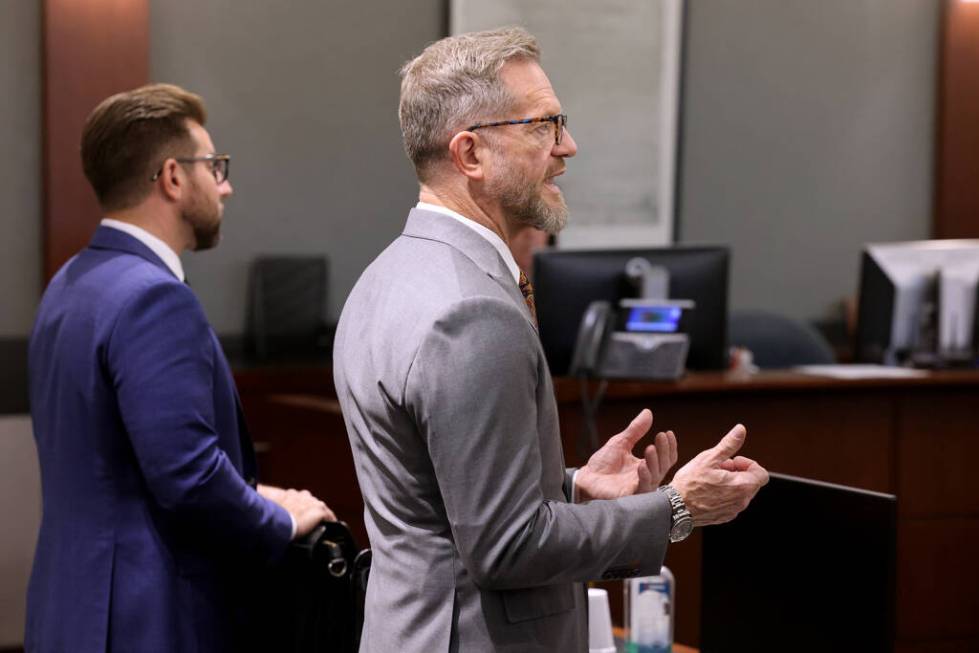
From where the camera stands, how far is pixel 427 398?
1366 mm

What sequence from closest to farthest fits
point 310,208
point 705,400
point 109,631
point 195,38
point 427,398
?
point 427,398, point 109,631, point 705,400, point 195,38, point 310,208

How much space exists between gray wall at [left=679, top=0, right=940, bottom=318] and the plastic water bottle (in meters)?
3.82

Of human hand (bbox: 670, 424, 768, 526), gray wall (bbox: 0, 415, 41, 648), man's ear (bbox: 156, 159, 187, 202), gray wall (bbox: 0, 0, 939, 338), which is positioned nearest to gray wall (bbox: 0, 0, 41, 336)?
gray wall (bbox: 0, 0, 939, 338)

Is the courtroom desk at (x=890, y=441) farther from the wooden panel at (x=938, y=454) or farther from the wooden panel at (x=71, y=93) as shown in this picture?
the wooden panel at (x=71, y=93)

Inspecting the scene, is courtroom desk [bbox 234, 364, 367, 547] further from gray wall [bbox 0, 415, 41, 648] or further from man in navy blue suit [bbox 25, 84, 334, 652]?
man in navy blue suit [bbox 25, 84, 334, 652]

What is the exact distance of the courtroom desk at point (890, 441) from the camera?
356 centimetres

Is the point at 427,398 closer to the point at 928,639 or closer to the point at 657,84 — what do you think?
the point at 928,639

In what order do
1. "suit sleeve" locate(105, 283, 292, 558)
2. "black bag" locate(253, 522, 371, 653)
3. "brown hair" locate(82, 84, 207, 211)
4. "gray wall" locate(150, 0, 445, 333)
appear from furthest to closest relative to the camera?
"gray wall" locate(150, 0, 445, 333), "brown hair" locate(82, 84, 207, 211), "black bag" locate(253, 522, 371, 653), "suit sleeve" locate(105, 283, 292, 558)

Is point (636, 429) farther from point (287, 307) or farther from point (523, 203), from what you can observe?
point (287, 307)

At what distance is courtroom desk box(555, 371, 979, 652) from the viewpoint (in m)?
3.56

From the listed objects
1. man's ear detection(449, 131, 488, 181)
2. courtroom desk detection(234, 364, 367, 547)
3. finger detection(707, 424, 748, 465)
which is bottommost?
courtroom desk detection(234, 364, 367, 547)

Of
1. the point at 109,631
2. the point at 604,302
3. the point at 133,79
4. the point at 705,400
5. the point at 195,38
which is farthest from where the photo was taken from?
the point at 195,38

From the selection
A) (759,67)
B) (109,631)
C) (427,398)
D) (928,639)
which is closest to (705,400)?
(928,639)

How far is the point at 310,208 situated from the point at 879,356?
224cm
